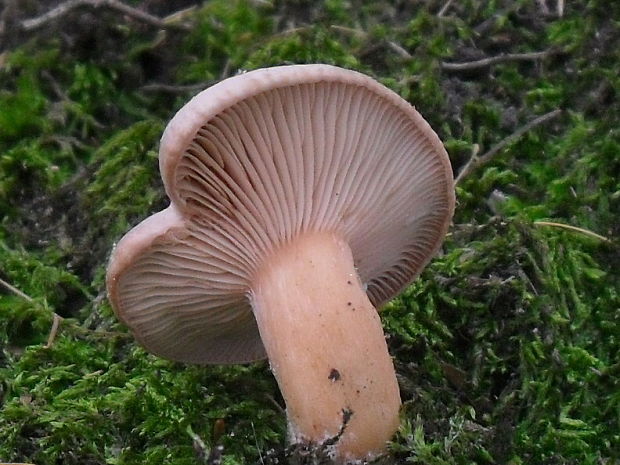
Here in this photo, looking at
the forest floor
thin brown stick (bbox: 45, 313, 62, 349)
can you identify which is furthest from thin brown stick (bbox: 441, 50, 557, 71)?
thin brown stick (bbox: 45, 313, 62, 349)

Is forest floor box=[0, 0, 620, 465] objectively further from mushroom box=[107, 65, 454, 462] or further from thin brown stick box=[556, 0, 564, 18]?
mushroom box=[107, 65, 454, 462]

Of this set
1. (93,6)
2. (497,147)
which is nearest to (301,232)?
(497,147)

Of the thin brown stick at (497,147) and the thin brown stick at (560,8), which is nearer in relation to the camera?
the thin brown stick at (497,147)

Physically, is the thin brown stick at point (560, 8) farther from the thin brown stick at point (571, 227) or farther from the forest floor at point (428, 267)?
the thin brown stick at point (571, 227)

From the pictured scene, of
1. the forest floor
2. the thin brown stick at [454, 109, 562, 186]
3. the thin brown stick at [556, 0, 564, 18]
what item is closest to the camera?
the forest floor

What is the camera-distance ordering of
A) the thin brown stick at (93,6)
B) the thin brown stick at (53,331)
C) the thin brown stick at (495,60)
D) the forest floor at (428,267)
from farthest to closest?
1. the thin brown stick at (93,6)
2. the thin brown stick at (495,60)
3. the thin brown stick at (53,331)
4. the forest floor at (428,267)

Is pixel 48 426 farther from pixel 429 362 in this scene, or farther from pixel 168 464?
pixel 429 362

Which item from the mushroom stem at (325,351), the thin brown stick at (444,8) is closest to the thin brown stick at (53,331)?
the mushroom stem at (325,351)
